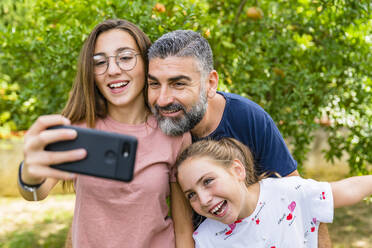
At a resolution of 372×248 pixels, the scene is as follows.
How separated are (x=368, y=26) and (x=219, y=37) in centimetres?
128

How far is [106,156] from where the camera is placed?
1243 millimetres

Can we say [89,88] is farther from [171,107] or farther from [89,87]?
[171,107]

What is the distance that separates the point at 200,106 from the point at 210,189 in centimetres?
46

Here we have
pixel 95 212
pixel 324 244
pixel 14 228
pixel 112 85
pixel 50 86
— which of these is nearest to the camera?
pixel 95 212

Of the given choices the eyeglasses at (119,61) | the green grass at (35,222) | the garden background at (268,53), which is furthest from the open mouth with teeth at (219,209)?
the green grass at (35,222)

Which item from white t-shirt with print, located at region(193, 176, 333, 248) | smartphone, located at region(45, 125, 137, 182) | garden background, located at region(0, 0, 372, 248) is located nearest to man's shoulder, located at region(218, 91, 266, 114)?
white t-shirt with print, located at region(193, 176, 333, 248)

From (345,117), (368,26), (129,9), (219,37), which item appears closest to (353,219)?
(345,117)

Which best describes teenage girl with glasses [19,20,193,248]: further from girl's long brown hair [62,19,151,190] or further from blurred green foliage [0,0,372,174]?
blurred green foliage [0,0,372,174]

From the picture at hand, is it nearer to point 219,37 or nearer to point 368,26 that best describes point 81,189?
point 219,37

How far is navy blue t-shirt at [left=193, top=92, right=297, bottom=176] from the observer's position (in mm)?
2205

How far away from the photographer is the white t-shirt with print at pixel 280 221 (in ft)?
6.37

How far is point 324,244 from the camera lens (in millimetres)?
2152

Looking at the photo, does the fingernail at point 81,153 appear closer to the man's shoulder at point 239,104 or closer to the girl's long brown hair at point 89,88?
the girl's long brown hair at point 89,88

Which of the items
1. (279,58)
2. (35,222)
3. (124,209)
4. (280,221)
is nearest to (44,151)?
(124,209)
